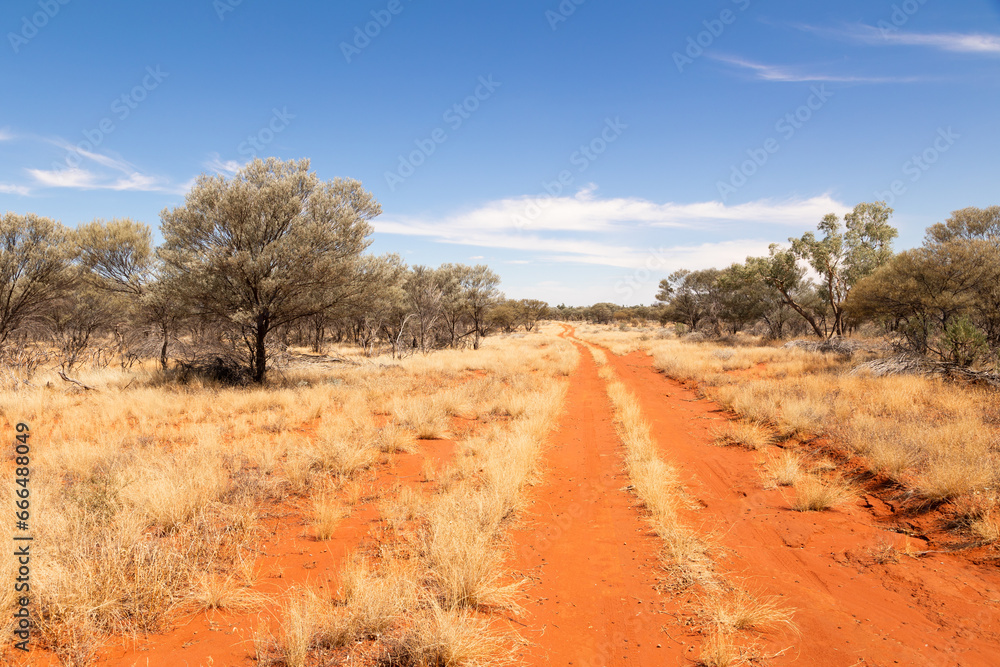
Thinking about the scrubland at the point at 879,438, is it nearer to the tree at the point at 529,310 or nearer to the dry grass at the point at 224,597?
the dry grass at the point at 224,597

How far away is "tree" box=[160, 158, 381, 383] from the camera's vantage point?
1352cm

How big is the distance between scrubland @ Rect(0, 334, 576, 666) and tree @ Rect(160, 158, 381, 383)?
Result: 13.9 ft

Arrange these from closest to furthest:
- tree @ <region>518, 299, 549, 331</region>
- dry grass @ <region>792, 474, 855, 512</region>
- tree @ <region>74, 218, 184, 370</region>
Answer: dry grass @ <region>792, 474, 855, 512</region>
tree @ <region>74, 218, 184, 370</region>
tree @ <region>518, 299, 549, 331</region>

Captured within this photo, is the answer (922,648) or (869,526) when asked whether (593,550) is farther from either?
(869,526)

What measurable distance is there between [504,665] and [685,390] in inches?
573

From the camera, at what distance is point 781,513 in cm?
575

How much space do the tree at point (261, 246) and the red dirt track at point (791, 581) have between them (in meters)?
11.7

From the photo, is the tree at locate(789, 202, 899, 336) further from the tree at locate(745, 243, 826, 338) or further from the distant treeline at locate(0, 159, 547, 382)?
the distant treeline at locate(0, 159, 547, 382)

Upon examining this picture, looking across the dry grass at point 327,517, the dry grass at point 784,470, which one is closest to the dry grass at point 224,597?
the dry grass at point 327,517

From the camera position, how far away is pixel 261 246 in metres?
14.2

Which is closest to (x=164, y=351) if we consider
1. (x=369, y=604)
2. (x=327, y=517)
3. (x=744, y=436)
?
(x=327, y=517)

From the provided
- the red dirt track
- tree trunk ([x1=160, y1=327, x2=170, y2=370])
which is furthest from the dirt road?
tree trunk ([x1=160, y1=327, x2=170, y2=370])

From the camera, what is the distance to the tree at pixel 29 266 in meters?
16.0

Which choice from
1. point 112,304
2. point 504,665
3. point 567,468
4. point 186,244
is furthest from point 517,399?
→ point 112,304
